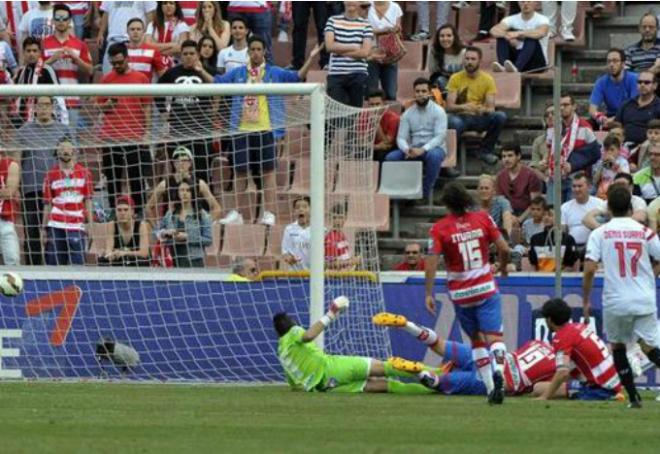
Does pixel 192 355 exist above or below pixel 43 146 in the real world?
below

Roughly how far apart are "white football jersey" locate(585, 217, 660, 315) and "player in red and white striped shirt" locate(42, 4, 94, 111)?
1084 centimetres

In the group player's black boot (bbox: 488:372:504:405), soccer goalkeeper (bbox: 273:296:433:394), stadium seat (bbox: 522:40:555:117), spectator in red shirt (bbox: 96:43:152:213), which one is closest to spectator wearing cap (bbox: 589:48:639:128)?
stadium seat (bbox: 522:40:555:117)

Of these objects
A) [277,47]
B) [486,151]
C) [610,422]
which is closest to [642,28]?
[486,151]

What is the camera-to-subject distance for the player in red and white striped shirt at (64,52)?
978 inches

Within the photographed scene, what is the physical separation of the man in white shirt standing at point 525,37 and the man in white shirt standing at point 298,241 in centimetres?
526

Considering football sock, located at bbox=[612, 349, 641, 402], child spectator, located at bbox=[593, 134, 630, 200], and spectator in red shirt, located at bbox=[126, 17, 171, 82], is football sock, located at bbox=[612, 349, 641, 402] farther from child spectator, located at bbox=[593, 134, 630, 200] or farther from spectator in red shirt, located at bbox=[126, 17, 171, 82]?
spectator in red shirt, located at bbox=[126, 17, 171, 82]

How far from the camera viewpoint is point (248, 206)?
2083 cm

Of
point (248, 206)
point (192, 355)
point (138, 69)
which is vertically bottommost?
point (192, 355)

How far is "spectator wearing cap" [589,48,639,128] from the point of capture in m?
23.4

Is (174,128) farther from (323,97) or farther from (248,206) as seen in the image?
(323,97)

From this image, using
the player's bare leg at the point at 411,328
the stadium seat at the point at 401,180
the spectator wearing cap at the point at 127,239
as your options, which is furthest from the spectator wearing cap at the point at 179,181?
the player's bare leg at the point at 411,328

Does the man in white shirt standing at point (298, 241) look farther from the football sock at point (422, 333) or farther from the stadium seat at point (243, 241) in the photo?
the football sock at point (422, 333)

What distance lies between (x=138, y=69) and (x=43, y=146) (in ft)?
12.8

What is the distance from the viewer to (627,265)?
52.3 feet
